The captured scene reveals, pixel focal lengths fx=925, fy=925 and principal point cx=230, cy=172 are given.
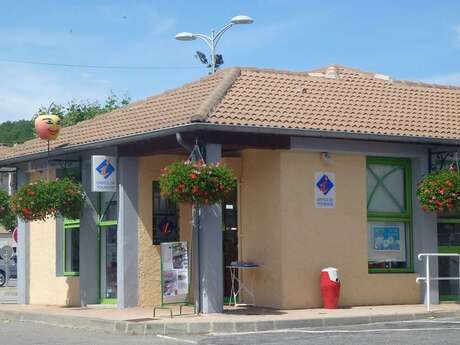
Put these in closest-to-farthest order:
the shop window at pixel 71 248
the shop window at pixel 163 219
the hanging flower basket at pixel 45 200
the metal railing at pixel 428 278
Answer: the metal railing at pixel 428 278
the hanging flower basket at pixel 45 200
the shop window at pixel 163 219
the shop window at pixel 71 248

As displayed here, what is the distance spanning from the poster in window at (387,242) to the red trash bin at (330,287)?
153 cm

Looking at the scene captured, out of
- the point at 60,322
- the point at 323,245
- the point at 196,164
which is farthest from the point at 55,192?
the point at 323,245

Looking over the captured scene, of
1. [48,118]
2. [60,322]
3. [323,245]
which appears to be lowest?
[60,322]

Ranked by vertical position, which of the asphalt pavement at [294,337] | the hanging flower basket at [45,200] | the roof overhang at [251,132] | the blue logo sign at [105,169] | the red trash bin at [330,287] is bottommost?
the asphalt pavement at [294,337]

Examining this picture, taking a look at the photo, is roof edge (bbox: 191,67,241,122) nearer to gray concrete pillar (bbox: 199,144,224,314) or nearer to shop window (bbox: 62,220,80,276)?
gray concrete pillar (bbox: 199,144,224,314)

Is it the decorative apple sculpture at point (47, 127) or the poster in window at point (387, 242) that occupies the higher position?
the decorative apple sculpture at point (47, 127)

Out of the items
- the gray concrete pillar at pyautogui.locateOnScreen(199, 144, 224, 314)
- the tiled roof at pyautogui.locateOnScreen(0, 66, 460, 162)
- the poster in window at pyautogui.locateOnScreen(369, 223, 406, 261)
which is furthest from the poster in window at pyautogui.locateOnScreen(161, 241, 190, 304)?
the poster in window at pyautogui.locateOnScreen(369, 223, 406, 261)

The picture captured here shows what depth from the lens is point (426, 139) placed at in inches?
737

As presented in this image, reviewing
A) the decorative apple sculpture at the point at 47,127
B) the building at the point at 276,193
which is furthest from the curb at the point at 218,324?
the decorative apple sculpture at the point at 47,127

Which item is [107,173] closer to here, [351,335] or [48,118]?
[48,118]

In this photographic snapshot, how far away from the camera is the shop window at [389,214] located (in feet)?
62.4

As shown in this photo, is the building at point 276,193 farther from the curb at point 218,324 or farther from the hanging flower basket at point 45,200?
the curb at point 218,324

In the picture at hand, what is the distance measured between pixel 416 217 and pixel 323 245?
7.71 ft

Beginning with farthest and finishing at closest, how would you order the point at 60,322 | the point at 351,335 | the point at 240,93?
the point at 240,93 → the point at 60,322 → the point at 351,335
